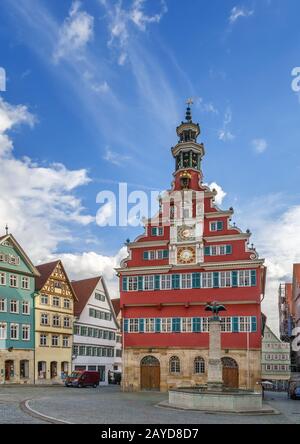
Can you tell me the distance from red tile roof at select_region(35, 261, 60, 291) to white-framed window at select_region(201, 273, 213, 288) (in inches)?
715

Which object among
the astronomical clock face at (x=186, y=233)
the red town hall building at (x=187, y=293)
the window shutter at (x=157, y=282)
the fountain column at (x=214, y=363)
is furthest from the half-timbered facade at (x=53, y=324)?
the fountain column at (x=214, y=363)

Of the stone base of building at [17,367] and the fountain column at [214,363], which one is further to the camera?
the stone base of building at [17,367]

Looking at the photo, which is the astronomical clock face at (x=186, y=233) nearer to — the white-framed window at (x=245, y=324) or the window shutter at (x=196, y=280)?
the window shutter at (x=196, y=280)

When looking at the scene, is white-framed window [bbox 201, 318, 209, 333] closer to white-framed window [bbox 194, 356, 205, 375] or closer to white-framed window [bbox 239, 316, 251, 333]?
white-framed window [bbox 194, 356, 205, 375]

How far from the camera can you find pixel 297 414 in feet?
77.9

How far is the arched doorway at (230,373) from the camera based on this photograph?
38319 mm

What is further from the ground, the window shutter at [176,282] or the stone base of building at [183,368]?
the window shutter at [176,282]

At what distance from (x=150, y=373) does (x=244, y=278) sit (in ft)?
34.3

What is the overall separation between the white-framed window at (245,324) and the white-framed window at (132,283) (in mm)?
8948

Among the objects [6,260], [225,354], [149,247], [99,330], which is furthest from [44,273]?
[225,354]

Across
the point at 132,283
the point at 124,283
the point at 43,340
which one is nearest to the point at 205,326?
the point at 132,283

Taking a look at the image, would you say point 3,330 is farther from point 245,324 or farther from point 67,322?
point 245,324

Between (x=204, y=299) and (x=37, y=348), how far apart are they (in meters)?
18.4

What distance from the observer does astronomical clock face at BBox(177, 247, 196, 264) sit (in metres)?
41.5
